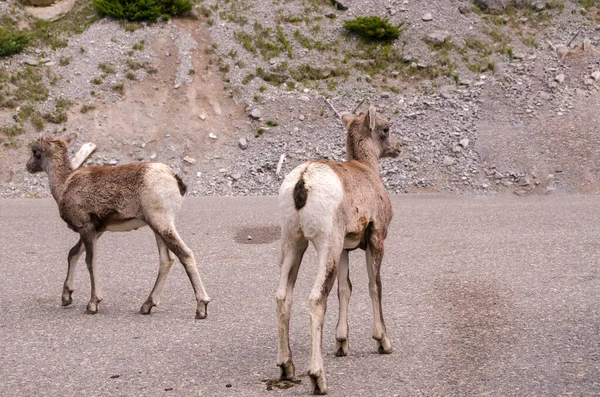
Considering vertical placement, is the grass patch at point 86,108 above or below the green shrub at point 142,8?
below

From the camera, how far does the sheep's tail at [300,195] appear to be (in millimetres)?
6949

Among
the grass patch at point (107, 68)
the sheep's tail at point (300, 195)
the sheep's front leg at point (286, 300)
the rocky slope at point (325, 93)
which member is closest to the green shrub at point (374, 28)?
the rocky slope at point (325, 93)

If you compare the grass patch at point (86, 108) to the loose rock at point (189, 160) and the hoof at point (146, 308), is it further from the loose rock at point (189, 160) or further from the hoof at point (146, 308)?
the hoof at point (146, 308)

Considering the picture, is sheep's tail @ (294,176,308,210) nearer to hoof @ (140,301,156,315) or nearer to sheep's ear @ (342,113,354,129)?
sheep's ear @ (342,113,354,129)

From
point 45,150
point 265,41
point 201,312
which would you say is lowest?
point 201,312

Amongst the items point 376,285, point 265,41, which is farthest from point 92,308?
point 265,41

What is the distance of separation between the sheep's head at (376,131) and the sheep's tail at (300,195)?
2347 millimetres

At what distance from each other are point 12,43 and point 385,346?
2585cm

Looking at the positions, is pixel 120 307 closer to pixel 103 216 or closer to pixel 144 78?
pixel 103 216

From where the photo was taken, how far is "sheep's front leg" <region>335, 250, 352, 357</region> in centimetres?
796

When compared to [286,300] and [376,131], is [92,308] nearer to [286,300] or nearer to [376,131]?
[286,300]

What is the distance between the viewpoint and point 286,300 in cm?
714

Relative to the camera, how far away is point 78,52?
1198 inches

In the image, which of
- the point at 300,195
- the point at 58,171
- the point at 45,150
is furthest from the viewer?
the point at 45,150
